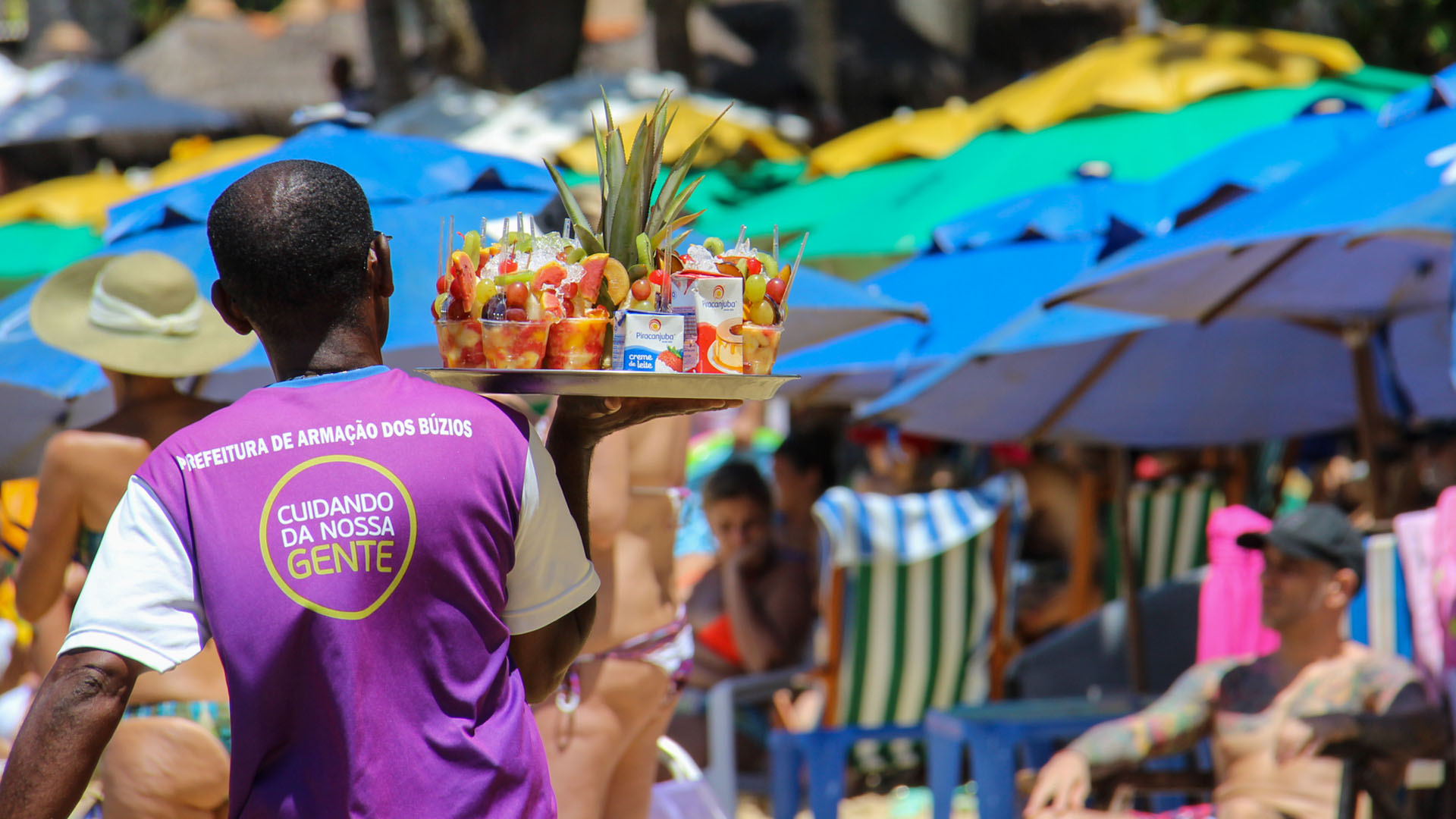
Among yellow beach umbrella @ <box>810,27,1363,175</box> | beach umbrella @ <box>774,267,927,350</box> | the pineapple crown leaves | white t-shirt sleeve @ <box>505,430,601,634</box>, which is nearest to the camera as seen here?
white t-shirt sleeve @ <box>505,430,601,634</box>

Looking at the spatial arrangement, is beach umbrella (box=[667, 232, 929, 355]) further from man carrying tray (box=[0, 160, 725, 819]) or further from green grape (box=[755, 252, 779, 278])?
man carrying tray (box=[0, 160, 725, 819])

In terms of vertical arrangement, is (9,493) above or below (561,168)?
below

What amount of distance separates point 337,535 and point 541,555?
9.4 inches

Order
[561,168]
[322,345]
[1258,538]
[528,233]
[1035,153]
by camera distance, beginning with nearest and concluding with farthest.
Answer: [322,345] < [528,233] < [1258,538] < [1035,153] < [561,168]

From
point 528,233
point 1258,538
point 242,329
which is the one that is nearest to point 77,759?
point 242,329

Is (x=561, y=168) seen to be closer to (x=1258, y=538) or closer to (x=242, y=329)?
(x=1258, y=538)

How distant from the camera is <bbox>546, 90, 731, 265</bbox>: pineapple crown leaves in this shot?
1896mm

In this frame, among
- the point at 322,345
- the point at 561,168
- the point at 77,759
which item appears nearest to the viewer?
the point at 77,759

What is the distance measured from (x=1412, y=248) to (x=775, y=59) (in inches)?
424

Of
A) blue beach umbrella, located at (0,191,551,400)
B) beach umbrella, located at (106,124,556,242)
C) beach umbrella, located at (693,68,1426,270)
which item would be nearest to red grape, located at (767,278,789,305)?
blue beach umbrella, located at (0,191,551,400)

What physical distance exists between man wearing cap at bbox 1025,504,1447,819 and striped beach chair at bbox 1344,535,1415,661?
503 millimetres

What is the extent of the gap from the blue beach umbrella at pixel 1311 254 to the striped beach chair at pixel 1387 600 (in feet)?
2.77

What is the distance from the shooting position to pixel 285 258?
5.34 ft

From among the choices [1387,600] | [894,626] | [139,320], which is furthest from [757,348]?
[894,626]
